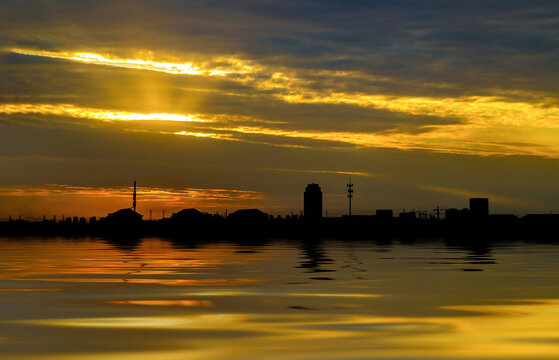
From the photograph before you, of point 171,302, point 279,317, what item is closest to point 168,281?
point 171,302

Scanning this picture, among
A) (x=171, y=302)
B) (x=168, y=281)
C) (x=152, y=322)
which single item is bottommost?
(x=152, y=322)

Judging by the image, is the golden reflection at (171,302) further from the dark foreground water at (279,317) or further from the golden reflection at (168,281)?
the golden reflection at (168,281)

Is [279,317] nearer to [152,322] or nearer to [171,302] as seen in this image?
[152,322]

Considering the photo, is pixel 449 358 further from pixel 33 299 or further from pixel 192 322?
pixel 33 299

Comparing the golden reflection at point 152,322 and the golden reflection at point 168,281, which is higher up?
the golden reflection at point 168,281

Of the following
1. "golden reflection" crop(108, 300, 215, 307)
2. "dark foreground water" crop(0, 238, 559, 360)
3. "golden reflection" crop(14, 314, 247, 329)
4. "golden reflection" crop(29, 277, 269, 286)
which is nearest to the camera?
"dark foreground water" crop(0, 238, 559, 360)

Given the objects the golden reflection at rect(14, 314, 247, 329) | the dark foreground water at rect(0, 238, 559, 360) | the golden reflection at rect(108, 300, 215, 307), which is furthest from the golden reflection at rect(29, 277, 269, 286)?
the golden reflection at rect(14, 314, 247, 329)

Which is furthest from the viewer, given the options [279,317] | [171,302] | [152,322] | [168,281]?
[168,281]

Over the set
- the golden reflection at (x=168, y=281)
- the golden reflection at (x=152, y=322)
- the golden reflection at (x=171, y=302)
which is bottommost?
the golden reflection at (x=152, y=322)

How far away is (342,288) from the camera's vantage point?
28.9 meters

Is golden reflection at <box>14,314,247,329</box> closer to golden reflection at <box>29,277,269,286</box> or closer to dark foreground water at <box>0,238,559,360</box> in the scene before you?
dark foreground water at <box>0,238,559,360</box>

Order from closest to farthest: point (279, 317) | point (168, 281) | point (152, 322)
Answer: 1. point (152, 322)
2. point (279, 317)
3. point (168, 281)

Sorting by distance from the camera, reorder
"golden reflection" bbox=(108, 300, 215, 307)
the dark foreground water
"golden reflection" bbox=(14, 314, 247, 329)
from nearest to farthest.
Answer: the dark foreground water < "golden reflection" bbox=(14, 314, 247, 329) < "golden reflection" bbox=(108, 300, 215, 307)

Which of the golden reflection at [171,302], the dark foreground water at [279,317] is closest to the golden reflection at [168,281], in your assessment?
the dark foreground water at [279,317]
